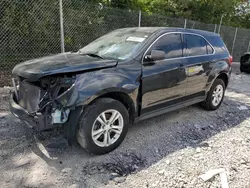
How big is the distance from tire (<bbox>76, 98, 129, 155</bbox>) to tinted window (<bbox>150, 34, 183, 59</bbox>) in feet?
3.95

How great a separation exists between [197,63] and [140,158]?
2.22 m

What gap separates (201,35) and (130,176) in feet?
10.6

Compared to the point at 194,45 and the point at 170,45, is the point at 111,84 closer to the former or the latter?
the point at 170,45

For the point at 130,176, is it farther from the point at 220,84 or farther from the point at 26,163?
the point at 220,84

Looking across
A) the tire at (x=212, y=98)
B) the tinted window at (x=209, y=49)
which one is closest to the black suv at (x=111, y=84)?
the tinted window at (x=209, y=49)

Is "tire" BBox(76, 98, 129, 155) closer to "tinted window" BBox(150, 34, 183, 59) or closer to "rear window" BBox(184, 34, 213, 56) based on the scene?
"tinted window" BBox(150, 34, 183, 59)

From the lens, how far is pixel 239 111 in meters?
5.19

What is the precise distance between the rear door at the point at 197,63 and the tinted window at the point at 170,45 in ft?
0.60

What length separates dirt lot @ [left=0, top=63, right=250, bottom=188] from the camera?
2.62m

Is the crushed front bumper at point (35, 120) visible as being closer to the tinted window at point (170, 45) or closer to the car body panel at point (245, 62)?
the tinted window at point (170, 45)

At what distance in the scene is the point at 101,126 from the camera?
3.01 meters

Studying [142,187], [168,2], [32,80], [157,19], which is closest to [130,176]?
[142,187]

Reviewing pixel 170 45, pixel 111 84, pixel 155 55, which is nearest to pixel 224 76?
pixel 170 45

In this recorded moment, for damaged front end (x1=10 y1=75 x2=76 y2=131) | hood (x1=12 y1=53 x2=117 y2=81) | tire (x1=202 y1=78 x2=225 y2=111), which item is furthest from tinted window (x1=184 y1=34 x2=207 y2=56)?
damaged front end (x1=10 y1=75 x2=76 y2=131)
